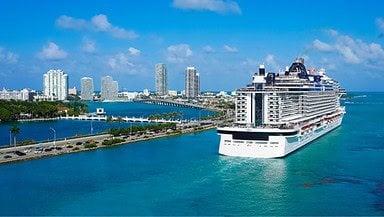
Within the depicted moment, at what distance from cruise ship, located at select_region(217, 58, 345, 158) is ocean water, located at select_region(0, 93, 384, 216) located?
69 centimetres

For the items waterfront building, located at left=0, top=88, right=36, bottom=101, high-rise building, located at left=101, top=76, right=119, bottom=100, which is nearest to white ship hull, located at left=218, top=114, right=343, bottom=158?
waterfront building, located at left=0, top=88, right=36, bottom=101

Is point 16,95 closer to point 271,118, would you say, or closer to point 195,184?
point 271,118

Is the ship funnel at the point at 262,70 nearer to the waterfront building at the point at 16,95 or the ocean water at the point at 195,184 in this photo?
the ocean water at the point at 195,184

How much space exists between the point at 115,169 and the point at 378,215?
42.9 ft

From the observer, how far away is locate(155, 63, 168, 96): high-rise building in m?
146

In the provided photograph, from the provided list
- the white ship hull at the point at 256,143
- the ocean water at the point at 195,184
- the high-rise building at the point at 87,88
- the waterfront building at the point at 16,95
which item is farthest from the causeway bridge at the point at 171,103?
the white ship hull at the point at 256,143

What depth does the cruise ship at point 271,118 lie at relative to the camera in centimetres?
2514

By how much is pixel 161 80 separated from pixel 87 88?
83.8 feet

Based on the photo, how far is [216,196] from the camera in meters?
18.3

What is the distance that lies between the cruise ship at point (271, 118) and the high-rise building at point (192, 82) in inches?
3565

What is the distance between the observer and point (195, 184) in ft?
66.3

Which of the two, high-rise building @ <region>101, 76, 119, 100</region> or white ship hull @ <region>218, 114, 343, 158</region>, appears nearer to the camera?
white ship hull @ <region>218, 114, 343, 158</region>

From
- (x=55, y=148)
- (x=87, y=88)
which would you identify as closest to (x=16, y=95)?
(x=87, y=88)

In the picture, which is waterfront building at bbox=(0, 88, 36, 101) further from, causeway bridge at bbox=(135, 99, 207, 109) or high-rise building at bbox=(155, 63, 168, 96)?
high-rise building at bbox=(155, 63, 168, 96)
